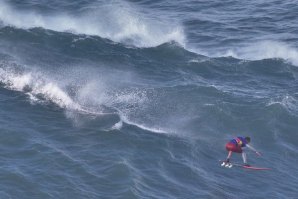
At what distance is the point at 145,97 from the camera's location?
2318 inches

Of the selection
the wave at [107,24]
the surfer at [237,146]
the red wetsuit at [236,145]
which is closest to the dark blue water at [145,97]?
the wave at [107,24]

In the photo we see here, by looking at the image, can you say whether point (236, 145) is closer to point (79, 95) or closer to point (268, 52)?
point (79, 95)

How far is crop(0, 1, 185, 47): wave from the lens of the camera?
7125cm

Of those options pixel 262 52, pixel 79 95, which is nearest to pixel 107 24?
pixel 79 95

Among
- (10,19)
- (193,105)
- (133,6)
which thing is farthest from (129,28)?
(193,105)

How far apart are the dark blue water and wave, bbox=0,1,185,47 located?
0.13 metres

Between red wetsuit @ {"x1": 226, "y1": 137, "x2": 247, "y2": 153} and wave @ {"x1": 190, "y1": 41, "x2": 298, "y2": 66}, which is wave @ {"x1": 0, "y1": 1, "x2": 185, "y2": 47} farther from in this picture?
red wetsuit @ {"x1": 226, "y1": 137, "x2": 247, "y2": 153}

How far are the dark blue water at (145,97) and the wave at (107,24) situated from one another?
0.13m

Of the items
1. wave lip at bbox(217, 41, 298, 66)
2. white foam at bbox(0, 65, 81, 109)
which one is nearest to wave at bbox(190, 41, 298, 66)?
wave lip at bbox(217, 41, 298, 66)

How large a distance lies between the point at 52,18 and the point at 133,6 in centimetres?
1133

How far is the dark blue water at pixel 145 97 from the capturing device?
46.8 m

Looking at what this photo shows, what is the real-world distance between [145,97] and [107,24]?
60.7ft

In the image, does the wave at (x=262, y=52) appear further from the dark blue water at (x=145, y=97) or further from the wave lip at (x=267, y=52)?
the dark blue water at (x=145, y=97)

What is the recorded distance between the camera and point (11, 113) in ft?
179
